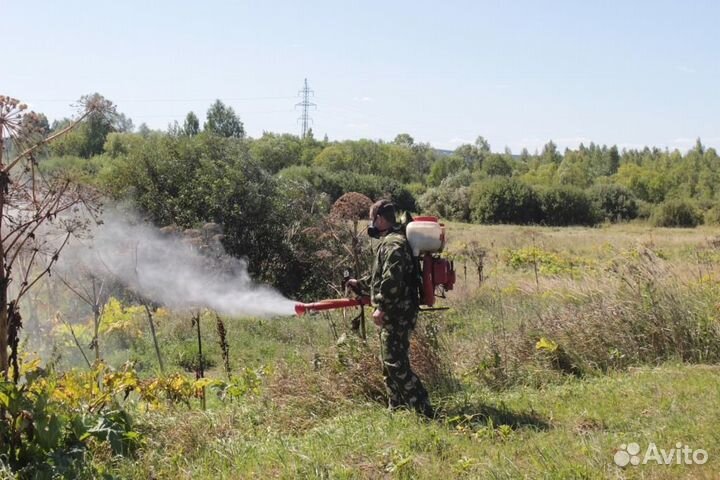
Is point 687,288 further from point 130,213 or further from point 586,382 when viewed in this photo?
point 130,213

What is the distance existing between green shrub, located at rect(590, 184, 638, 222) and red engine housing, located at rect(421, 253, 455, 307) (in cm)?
6372

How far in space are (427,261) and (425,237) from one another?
246 mm

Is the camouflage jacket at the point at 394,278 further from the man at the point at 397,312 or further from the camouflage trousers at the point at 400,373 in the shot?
the camouflage trousers at the point at 400,373

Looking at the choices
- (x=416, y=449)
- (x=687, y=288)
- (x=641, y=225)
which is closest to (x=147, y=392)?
(x=416, y=449)

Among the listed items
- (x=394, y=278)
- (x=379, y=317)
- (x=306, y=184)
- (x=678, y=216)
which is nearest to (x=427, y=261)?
(x=394, y=278)

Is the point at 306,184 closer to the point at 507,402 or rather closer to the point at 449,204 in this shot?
the point at 507,402

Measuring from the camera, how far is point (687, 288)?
29.6 ft

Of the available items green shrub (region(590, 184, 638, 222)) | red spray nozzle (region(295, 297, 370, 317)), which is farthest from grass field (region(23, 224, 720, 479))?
green shrub (region(590, 184, 638, 222))

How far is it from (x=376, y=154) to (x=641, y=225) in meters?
55.1

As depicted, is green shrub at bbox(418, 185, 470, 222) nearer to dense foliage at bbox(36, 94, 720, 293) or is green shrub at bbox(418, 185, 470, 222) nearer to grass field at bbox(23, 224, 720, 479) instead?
dense foliage at bbox(36, 94, 720, 293)

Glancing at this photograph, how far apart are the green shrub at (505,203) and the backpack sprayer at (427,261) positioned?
54.8 metres

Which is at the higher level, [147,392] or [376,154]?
[376,154]

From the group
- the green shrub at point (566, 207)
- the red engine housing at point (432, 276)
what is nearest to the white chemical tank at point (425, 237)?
the red engine housing at point (432, 276)

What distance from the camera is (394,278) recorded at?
606 cm
